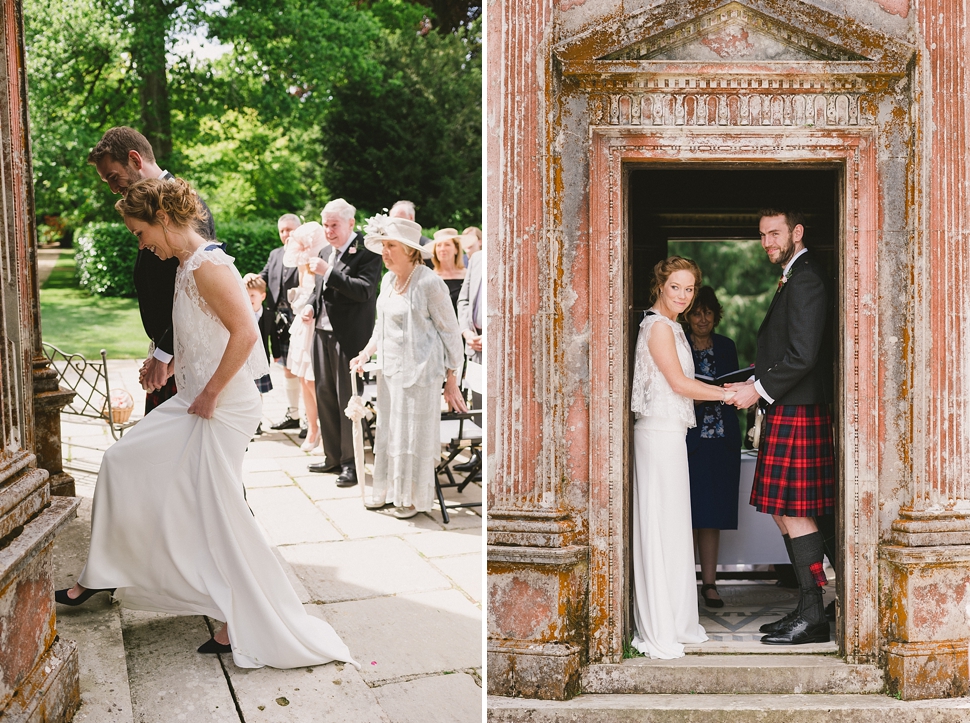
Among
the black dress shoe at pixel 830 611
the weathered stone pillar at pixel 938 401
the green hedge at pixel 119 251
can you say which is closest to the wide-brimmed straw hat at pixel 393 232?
the weathered stone pillar at pixel 938 401

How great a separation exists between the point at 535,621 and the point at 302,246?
13.8 ft

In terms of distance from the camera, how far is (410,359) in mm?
5676

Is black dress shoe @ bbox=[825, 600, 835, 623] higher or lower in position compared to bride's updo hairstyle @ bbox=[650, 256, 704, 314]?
lower

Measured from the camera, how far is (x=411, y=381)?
223 inches

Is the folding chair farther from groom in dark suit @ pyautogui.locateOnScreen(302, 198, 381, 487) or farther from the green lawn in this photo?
the green lawn

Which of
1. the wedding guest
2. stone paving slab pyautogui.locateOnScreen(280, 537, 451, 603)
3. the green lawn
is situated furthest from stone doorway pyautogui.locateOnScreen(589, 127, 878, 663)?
the green lawn

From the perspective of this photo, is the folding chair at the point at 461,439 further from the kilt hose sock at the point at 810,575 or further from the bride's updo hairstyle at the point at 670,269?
the kilt hose sock at the point at 810,575

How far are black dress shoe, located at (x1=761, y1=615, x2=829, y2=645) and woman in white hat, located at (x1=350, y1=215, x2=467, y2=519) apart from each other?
238cm

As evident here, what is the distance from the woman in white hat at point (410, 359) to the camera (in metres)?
5.63

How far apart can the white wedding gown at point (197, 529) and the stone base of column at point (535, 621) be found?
63 centimetres

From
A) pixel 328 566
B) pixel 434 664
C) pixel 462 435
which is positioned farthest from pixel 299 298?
pixel 434 664

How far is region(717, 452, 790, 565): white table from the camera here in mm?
4906

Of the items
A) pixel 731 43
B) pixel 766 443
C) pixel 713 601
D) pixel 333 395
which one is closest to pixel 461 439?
pixel 333 395

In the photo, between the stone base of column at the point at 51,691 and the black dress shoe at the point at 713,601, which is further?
the black dress shoe at the point at 713,601
